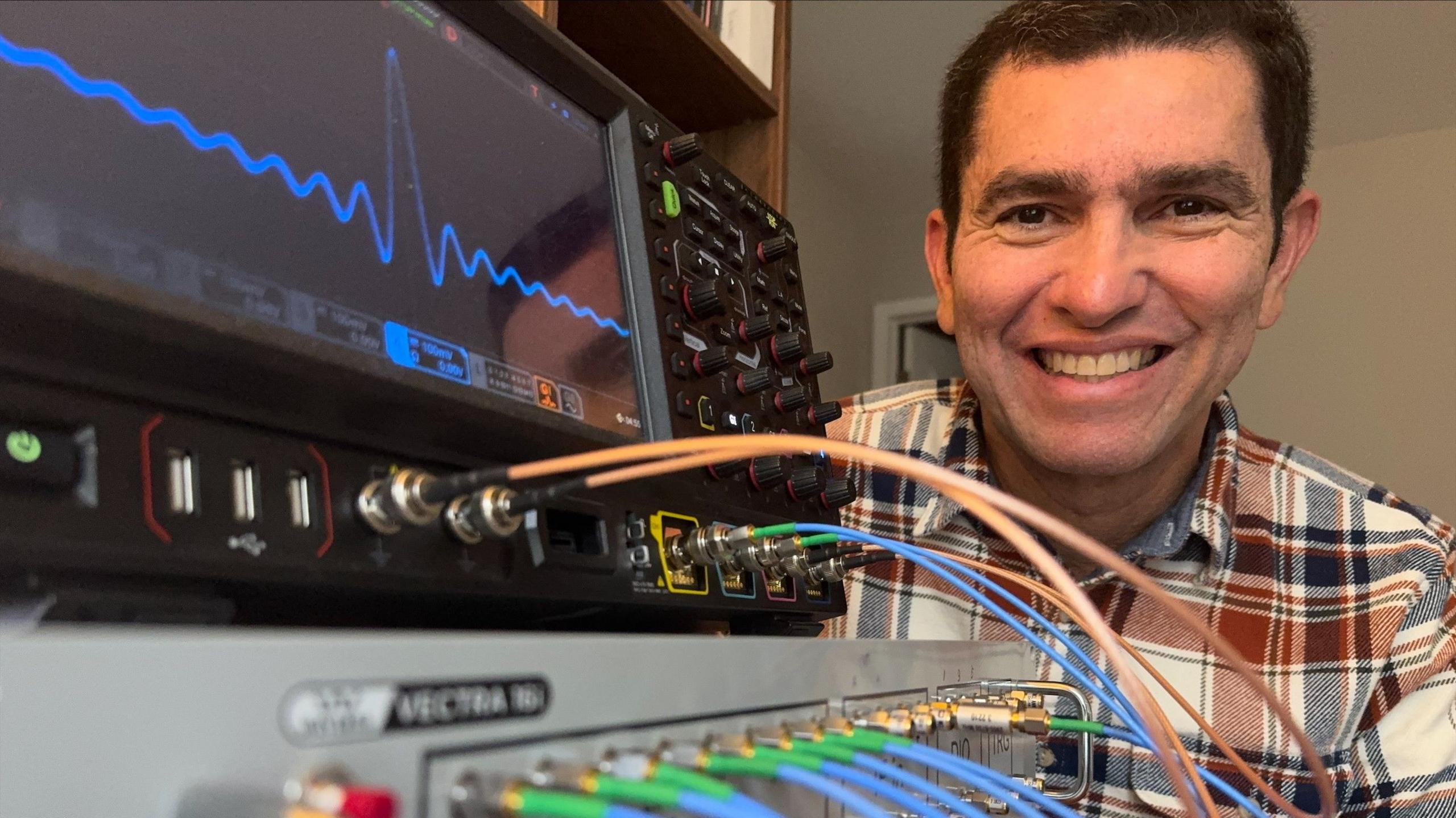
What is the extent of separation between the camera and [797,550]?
0.47 meters

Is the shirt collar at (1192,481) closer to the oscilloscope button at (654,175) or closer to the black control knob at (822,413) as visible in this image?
the black control knob at (822,413)

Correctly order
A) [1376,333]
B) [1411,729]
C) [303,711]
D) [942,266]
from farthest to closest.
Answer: [1376,333] → [942,266] → [1411,729] → [303,711]

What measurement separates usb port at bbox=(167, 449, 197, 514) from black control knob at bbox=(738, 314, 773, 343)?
0.32 metres

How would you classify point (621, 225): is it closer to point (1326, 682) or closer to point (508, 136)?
point (508, 136)

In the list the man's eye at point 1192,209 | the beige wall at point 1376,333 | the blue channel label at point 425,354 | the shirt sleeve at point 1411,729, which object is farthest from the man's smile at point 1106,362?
the beige wall at point 1376,333

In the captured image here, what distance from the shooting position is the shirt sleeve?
→ 2.48 feet

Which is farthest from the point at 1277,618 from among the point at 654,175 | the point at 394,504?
the point at 394,504

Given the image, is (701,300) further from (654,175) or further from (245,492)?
(245,492)

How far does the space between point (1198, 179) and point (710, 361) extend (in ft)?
1.75

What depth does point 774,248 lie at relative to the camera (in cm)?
60

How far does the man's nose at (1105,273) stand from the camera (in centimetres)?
79

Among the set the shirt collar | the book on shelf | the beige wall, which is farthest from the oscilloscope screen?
the beige wall

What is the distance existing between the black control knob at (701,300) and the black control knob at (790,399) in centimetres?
7

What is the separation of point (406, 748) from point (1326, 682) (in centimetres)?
86
